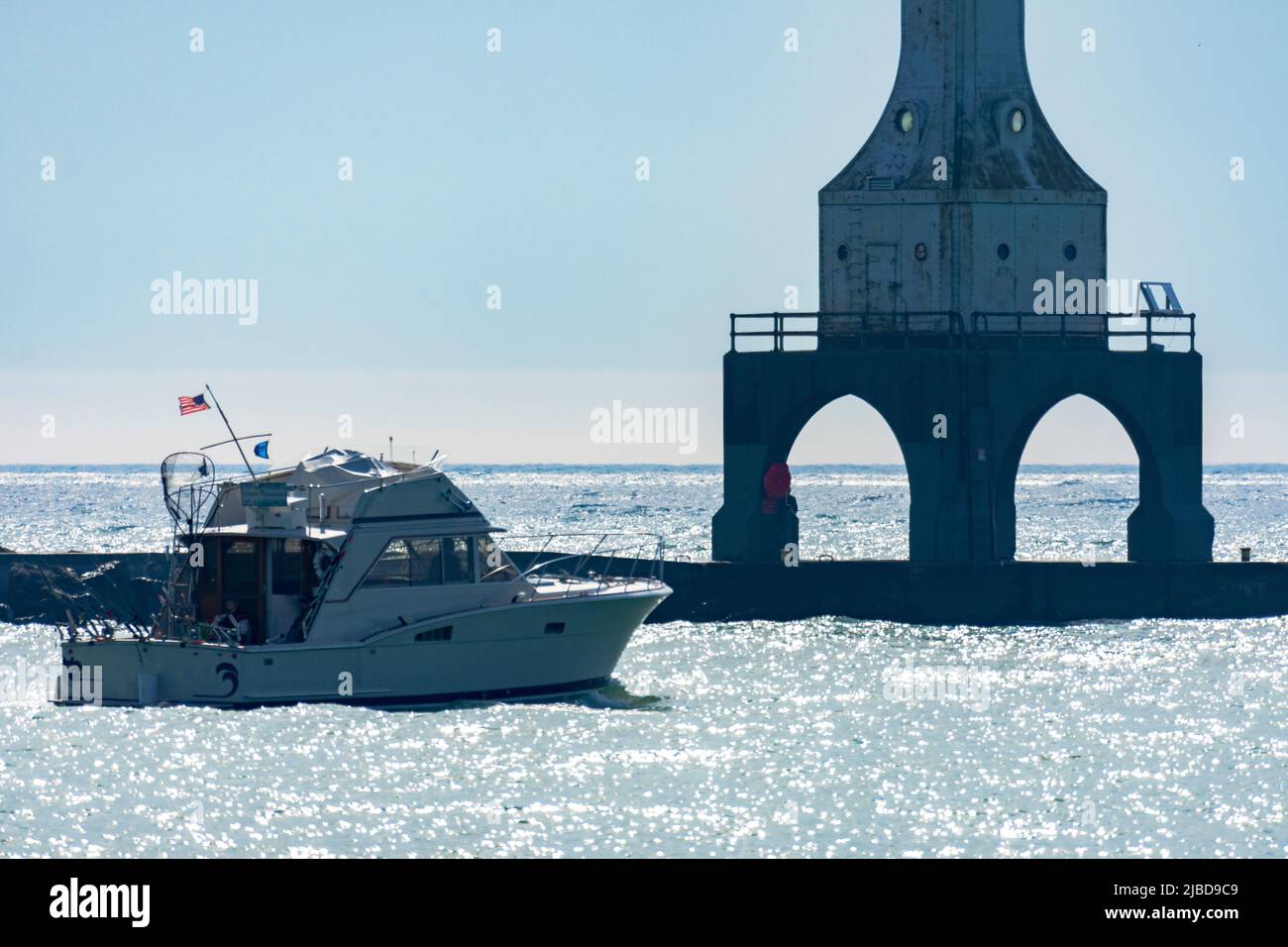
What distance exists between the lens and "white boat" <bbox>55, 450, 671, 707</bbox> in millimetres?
36031

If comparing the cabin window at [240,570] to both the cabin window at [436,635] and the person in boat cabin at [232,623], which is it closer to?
the person in boat cabin at [232,623]

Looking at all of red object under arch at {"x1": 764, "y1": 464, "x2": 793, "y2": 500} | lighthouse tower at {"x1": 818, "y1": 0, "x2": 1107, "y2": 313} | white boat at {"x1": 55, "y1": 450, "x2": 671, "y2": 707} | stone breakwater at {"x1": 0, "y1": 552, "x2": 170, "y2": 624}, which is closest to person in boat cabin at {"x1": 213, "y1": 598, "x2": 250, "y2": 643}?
white boat at {"x1": 55, "y1": 450, "x2": 671, "y2": 707}

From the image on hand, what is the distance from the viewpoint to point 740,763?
100ft

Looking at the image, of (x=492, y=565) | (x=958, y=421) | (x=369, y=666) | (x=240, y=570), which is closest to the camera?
(x=369, y=666)

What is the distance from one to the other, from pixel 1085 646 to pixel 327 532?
57.3ft

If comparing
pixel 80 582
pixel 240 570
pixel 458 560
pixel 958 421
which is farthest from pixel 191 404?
pixel 958 421

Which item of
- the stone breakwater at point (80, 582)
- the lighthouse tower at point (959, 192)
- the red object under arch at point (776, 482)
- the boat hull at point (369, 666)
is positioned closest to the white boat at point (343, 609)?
the boat hull at point (369, 666)

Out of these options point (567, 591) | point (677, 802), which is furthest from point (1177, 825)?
point (567, 591)

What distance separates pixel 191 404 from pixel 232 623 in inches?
149

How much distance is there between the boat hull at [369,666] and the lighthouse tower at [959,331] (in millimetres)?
16279

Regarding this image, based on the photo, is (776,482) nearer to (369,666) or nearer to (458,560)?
(458,560)

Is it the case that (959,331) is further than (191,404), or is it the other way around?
(959,331)

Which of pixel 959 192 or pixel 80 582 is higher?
pixel 959 192
